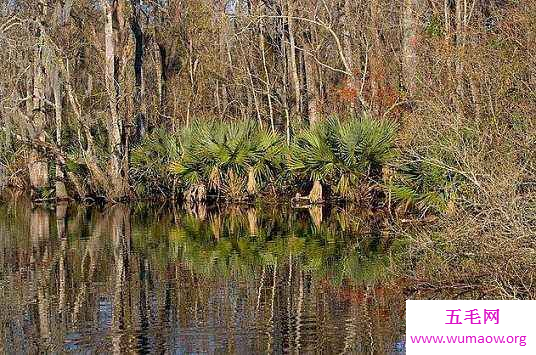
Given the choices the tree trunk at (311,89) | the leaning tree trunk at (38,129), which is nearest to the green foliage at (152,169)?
the leaning tree trunk at (38,129)

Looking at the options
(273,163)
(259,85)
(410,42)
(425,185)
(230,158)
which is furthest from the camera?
(259,85)

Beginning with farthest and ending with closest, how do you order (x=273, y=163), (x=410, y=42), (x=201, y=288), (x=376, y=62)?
(x=376, y=62)
(x=273, y=163)
(x=410, y=42)
(x=201, y=288)

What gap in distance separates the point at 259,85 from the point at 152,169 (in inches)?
414

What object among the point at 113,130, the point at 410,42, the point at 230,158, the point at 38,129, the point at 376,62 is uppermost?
the point at 376,62

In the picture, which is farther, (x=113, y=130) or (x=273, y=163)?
(x=113, y=130)

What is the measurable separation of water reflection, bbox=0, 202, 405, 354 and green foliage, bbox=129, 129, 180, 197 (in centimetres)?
809

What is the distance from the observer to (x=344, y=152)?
24062 mm

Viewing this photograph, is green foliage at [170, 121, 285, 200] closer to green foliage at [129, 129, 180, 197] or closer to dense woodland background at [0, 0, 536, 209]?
dense woodland background at [0, 0, 536, 209]

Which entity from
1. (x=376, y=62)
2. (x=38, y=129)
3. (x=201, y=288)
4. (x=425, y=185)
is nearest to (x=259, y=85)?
(x=376, y=62)

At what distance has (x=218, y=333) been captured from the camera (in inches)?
376

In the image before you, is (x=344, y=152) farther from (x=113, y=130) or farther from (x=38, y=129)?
(x=38, y=129)

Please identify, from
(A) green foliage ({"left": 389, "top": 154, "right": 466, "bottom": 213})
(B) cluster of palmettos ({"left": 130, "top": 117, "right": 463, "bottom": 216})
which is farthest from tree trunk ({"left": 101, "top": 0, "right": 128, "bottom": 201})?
(A) green foliage ({"left": 389, "top": 154, "right": 466, "bottom": 213})

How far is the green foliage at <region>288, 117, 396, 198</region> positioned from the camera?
77.5 ft

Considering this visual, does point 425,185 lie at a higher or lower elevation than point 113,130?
lower
